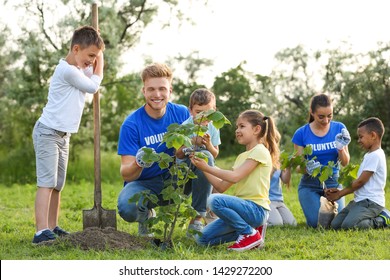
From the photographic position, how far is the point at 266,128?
486 cm

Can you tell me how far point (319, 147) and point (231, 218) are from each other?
183 centimetres

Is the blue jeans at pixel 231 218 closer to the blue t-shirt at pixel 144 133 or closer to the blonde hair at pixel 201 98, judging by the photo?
the blue t-shirt at pixel 144 133

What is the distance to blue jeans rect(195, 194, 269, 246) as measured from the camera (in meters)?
4.63

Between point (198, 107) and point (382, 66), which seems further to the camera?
point (382, 66)

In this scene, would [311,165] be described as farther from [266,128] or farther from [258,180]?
[258,180]

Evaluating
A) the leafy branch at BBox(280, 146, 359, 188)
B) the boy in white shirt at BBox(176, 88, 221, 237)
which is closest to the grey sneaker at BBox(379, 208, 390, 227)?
the leafy branch at BBox(280, 146, 359, 188)

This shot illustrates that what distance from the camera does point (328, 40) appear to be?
13.1 m

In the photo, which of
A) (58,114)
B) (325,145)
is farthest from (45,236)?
(325,145)

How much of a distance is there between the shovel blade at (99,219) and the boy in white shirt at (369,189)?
6.61 feet

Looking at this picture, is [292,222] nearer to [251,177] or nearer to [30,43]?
[251,177]

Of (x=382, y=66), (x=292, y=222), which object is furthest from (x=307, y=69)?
(x=292, y=222)

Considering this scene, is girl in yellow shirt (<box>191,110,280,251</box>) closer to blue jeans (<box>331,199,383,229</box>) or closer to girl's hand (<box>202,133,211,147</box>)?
girl's hand (<box>202,133,211,147</box>)

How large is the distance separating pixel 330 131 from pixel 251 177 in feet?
5.61

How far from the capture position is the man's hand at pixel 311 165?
19.5 ft
